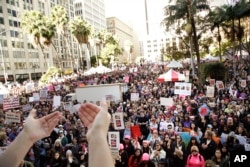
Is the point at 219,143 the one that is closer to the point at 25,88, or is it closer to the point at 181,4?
the point at 181,4

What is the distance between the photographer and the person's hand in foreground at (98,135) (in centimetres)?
147

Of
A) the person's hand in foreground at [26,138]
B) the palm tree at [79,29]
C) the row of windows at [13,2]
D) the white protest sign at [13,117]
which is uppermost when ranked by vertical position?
the row of windows at [13,2]

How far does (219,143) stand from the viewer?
895cm

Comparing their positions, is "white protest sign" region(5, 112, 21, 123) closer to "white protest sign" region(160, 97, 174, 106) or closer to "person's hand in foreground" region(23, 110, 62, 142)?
"white protest sign" region(160, 97, 174, 106)

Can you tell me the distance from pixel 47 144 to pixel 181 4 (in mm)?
23371

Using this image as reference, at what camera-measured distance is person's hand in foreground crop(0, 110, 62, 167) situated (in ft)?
5.86

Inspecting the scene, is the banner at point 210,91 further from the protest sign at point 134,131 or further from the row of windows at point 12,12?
the row of windows at point 12,12

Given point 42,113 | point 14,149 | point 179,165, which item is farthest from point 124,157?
point 42,113

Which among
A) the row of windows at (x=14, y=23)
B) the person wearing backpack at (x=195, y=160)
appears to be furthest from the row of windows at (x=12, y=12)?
the person wearing backpack at (x=195, y=160)

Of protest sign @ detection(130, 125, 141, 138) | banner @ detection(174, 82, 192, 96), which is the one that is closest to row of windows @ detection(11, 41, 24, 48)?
banner @ detection(174, 82, 192, 96)

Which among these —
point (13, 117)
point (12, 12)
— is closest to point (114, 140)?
point (13, 117)

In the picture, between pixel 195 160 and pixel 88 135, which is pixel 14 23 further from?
pixel 88 135

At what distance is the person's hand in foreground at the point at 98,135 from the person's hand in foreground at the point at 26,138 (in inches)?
11.2

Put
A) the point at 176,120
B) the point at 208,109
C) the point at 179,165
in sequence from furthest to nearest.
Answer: the point at 208,109 → the point at 176,120 → the point at 179,165
